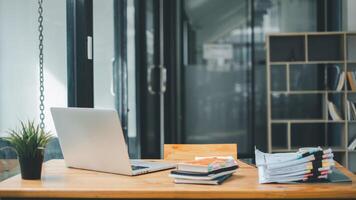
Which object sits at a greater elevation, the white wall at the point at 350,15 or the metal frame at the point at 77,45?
the white wall at the point at 350,15

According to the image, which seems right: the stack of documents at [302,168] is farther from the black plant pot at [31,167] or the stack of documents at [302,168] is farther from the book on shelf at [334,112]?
the book on shelf at [334,112]

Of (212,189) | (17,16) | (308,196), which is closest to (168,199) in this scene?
(212,189)

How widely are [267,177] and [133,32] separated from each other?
3.53 meters

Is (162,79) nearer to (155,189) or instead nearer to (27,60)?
(27,60)

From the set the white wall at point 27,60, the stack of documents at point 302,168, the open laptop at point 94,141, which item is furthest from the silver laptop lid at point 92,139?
the stack of documents at point 302,168

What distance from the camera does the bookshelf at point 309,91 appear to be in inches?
218

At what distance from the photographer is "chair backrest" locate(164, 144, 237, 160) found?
2.52m

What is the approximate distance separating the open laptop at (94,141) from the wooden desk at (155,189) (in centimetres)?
9

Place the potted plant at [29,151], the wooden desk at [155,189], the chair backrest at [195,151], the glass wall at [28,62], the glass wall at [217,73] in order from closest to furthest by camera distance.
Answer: the wooden desk at [155,189] < the potted plant at [29,151] < the glass wall at [28,62] < the chair backrest at [195,151] < the glass wall at [217,73]

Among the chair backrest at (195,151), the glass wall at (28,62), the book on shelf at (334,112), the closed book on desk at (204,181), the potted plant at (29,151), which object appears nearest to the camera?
the closed book on desk at (204,181)

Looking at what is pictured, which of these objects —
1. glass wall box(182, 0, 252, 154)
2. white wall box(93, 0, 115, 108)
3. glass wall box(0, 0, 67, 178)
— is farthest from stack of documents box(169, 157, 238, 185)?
glass wall box(182, 0, 252, 154)

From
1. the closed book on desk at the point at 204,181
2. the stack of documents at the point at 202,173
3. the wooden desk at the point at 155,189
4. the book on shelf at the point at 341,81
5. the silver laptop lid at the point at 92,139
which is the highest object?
the book on shelf at the point at 341,81

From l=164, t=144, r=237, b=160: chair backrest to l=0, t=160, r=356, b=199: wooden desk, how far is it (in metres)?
0.69

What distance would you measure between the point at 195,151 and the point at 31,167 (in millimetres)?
980
